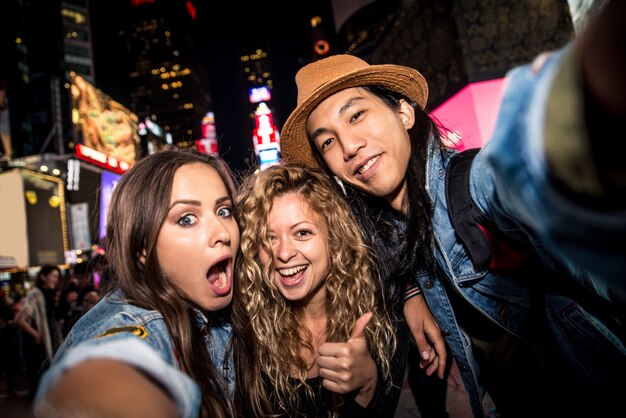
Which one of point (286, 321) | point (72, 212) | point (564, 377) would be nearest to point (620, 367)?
point (564, 377)

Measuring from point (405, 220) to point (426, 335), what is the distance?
3.02ft

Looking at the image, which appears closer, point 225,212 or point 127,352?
point 127,352

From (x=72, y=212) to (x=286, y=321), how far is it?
839 inches

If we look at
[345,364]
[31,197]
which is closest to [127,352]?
[345,364]

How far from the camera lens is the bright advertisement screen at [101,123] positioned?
1989 centimetres

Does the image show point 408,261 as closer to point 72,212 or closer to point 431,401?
point 431,401

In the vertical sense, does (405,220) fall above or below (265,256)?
above

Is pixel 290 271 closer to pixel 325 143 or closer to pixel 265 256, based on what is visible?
pixel 265 256

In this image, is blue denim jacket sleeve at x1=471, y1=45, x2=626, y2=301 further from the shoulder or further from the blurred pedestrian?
the blurred pedestrian

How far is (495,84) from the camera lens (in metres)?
5.66

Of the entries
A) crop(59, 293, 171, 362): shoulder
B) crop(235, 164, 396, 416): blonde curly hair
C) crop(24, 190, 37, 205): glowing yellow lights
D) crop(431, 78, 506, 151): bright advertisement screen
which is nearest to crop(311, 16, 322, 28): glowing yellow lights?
crop(24, 190, 37, 205): glowing yellow lights

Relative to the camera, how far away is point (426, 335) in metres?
2.63

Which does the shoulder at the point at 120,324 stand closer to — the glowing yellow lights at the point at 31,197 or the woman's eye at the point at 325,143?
the woman's eye at the point at 325,143

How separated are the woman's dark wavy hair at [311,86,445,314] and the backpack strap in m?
0.34
